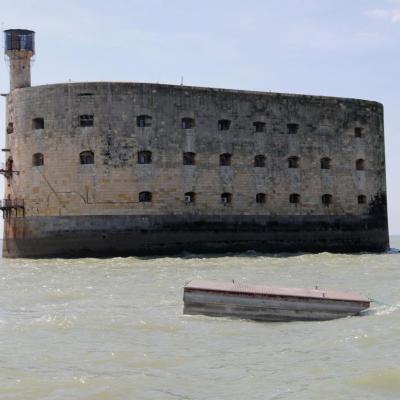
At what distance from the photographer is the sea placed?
26.5 ft

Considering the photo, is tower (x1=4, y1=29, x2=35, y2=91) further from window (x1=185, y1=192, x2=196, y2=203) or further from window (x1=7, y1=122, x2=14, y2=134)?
window (x1=185, y1=192, x2=196, y2=203)

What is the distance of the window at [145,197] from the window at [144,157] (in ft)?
4.13

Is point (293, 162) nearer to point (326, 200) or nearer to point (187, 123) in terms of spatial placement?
point (326, 200)

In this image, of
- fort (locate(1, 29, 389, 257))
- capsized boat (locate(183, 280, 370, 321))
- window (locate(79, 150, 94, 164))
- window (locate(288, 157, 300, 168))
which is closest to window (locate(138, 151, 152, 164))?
fort (locate(1, 29, 389, 257))

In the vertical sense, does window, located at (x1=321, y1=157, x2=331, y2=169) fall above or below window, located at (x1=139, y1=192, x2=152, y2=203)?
above

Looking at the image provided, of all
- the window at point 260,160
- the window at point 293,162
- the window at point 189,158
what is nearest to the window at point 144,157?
the window at point 189,158

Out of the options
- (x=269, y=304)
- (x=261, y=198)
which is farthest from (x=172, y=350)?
(x=261, y=198)

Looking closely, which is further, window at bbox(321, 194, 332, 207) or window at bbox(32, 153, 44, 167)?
window at bbox(321, 194, 332, 207)

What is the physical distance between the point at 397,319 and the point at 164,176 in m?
18.4

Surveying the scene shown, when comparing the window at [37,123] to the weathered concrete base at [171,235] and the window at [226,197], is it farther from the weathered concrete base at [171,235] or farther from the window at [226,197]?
the window at [226,197]

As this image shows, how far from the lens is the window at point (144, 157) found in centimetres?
2952

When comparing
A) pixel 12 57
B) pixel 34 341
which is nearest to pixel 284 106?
pixel 12 57

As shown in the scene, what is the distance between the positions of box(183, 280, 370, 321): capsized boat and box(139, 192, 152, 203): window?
54.6ft

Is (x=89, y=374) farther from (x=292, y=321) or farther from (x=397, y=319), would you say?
(x=397, y=319)
